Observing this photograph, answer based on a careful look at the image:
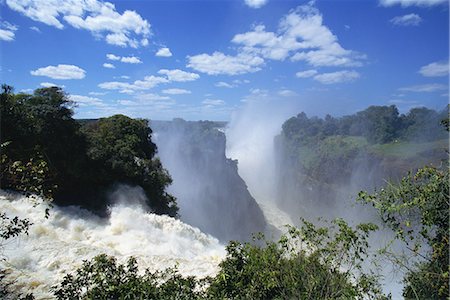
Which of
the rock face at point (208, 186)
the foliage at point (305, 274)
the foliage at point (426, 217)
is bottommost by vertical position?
the rock face at point (208, 186)

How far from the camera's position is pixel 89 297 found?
7.08 meters

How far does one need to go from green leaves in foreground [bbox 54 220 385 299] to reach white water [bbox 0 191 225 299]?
483cm

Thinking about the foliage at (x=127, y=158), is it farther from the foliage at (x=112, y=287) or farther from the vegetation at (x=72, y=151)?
the foliage at (x=112, y=287)

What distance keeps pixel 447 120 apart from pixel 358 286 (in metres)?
4.99

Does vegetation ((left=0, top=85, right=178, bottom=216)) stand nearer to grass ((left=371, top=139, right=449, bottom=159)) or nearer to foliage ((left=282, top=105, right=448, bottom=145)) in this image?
grass ((left=371, top=139, right=449, bottom=159))

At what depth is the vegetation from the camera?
18.3 meters

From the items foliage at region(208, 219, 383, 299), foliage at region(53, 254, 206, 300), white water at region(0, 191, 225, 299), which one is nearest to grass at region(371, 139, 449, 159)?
white water at region(0, 191, 225, 299)

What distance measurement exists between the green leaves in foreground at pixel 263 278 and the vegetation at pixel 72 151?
10645 millimetres

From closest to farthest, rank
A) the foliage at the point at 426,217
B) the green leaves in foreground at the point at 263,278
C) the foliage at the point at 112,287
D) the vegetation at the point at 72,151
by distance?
the foliage at the point at 426,217 → the foliage at the point at 112,287 → the green leaves in foreground at the point at 263,278 → the vegetation at the point at 72,151

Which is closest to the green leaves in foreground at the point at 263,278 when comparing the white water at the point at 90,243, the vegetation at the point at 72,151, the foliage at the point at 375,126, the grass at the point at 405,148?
the white water at the point at 90,243

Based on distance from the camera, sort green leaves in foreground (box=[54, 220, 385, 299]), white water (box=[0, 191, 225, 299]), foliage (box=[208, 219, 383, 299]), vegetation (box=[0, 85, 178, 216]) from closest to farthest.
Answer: green leaves in foreground (box=[54, 220, 385, 299]), foliage (box=[208, 219, 383, 299]), white water (box=[0, 191, 225, 299]), vegetation (box=[0, 85, 178, 216])

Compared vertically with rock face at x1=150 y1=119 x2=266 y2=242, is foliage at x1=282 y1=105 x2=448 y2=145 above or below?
above

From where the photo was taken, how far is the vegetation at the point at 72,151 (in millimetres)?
18281

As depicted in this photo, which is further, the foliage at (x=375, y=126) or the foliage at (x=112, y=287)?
the foliage at (x=375, y=126)
